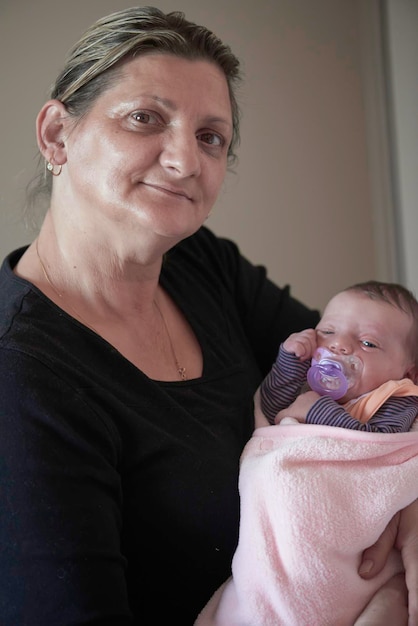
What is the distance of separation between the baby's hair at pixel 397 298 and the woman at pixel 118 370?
0.33 m

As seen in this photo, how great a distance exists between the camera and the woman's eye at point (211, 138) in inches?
52.8

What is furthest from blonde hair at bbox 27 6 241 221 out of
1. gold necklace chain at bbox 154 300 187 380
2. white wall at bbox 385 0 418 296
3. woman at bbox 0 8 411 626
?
white wall at bbox 385 0 418 296

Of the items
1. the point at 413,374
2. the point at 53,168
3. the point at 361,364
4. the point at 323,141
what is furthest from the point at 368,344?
the point at 323,141

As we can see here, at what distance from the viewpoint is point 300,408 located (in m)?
1.31

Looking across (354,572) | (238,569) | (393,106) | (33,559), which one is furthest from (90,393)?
(393,106)

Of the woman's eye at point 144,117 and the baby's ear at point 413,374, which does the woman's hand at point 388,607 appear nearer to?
the baby's ear at point 413,374

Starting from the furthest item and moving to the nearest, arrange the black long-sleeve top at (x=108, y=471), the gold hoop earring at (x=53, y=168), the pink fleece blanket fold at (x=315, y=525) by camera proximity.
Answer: the gold hoop earring at (x=53, y=168), the pink fleece blanket fold at (x=315, y=525), the black long-sleeve top at (x=108, y=471)

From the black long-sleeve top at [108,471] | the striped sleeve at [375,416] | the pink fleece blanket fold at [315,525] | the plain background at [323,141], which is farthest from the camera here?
the plain background at [323,141]

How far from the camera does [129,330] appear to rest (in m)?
1.37

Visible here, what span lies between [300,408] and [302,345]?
124 mm

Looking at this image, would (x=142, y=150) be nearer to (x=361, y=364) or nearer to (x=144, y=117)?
(x=144, y=117)

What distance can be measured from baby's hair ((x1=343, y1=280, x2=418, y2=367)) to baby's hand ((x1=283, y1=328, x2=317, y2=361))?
0.13m

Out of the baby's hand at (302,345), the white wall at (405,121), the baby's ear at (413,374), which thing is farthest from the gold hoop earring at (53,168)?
the white wall at (405,121)

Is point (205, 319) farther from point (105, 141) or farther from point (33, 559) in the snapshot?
point (33, 559)
